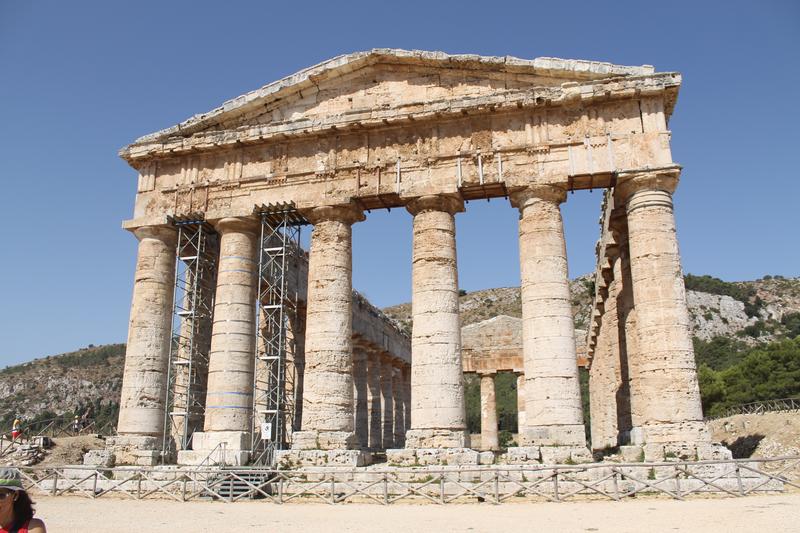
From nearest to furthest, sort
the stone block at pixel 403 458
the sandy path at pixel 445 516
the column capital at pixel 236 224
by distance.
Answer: the sandy path at pixel 445 516 → the stone block at pixel 403 458 → the column capital at pixel 236 224

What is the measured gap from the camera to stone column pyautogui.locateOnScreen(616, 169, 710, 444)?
49.2 ft

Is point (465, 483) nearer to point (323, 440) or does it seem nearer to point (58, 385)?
point (323, 440)

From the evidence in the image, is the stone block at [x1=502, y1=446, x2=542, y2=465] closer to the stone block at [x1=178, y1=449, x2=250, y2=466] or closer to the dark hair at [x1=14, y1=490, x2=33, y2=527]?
the stone block at [x1=178, y1=449, x2=250, y2=466]

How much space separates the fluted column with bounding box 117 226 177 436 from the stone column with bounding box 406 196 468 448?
26.7ft

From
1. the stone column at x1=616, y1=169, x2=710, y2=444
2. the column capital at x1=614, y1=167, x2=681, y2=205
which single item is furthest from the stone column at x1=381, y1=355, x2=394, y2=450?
the column capital at x1=614, y1=167, x2=681, y2=205

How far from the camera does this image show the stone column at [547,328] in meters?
15.7

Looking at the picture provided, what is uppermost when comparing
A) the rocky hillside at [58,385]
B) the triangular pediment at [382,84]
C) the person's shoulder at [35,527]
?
the triangular pediment at [382,84]

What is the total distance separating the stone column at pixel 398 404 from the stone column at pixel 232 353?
17829 mm

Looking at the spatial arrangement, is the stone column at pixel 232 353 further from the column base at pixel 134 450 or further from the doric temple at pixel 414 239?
the column base at pixel 134 450

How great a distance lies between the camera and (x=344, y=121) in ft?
62.3

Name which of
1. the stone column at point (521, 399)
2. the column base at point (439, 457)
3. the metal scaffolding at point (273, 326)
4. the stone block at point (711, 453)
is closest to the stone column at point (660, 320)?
the stone block at point (711, 453)

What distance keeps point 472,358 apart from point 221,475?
1998cm

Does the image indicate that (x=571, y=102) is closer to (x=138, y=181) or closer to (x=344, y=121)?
(x=344, y=121)

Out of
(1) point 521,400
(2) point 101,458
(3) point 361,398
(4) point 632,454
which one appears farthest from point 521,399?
(2) point 101,458
